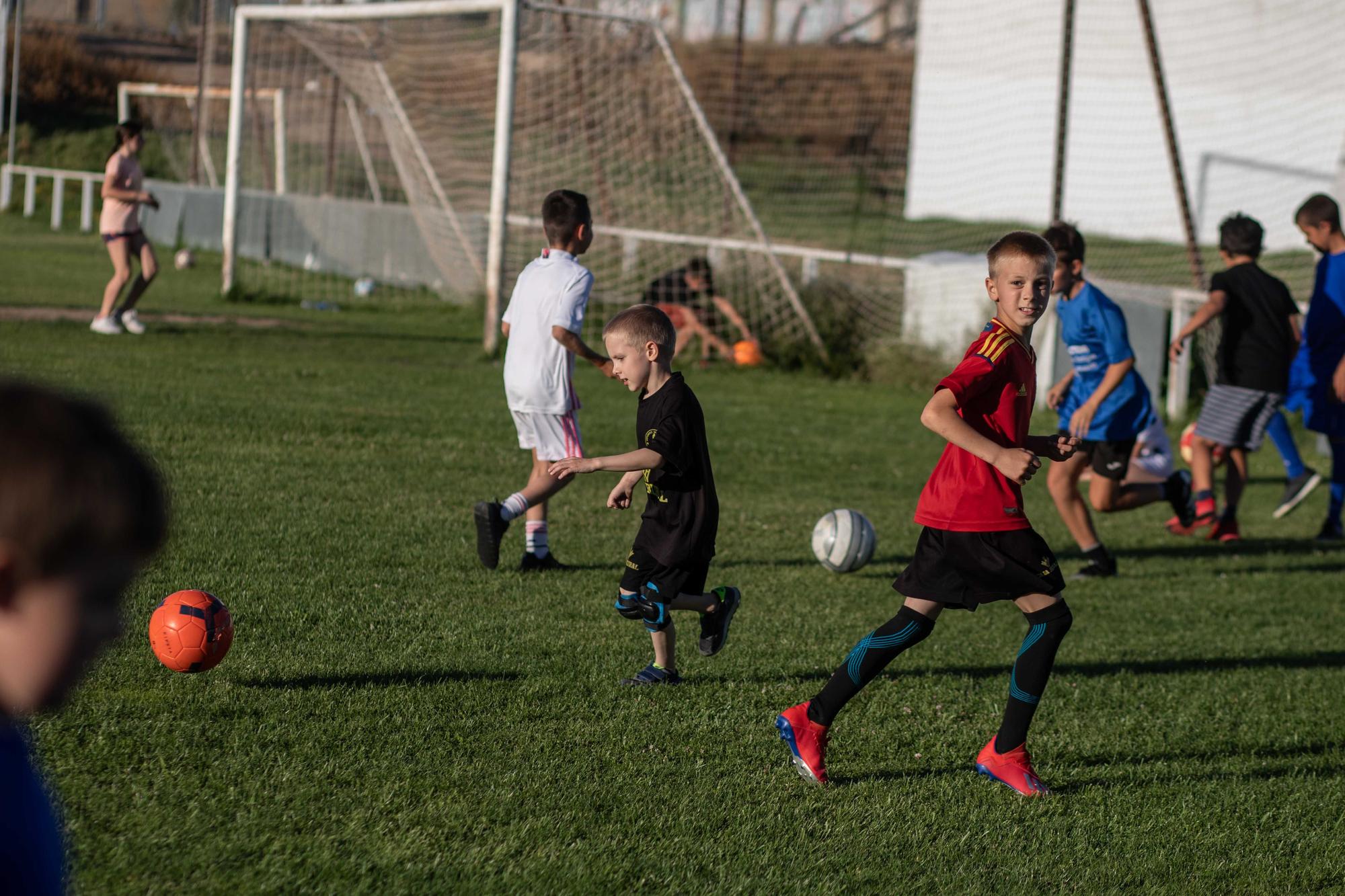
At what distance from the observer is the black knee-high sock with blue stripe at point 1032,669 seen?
4.27 m

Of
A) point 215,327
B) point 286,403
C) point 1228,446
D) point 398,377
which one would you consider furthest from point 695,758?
point 215,327

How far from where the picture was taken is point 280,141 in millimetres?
24438

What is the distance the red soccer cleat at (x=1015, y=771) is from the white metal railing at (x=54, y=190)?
28.7 meters

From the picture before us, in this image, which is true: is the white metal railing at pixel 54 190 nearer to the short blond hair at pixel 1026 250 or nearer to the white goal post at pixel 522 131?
the white goal post at pixel 522 131

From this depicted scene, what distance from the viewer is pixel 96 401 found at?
4.68ft

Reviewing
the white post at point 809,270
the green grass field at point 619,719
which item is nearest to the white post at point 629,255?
the white post at point 809,270

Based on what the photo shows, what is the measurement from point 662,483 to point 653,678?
74cm

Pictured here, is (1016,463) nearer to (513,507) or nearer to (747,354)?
(513,507)

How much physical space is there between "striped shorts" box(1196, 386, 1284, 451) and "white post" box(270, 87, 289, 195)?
17.8 m

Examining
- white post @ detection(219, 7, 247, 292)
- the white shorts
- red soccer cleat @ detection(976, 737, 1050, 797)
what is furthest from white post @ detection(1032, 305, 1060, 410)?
white post @ detection(219, 7, 247, 292)

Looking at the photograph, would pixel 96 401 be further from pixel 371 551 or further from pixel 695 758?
pixel 371 551

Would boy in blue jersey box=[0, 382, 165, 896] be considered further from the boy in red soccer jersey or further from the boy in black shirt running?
the boy in black shirt running

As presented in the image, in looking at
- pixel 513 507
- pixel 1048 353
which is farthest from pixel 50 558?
pixel 1048 353

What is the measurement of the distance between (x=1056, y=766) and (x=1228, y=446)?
220 inches
